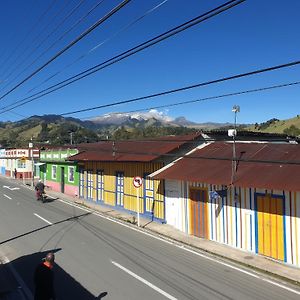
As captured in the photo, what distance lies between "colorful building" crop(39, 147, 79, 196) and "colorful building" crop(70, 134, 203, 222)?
2320 millimetres

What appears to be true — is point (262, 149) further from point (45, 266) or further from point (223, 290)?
point (45, 266)

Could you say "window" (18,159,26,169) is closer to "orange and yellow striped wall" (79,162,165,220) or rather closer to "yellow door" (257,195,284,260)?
"orange and yellow striped wall" (79,162,165,220)

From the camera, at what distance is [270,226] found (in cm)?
1512

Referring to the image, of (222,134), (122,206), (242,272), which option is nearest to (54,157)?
(122,206)

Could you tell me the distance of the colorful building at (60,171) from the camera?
3575 cm

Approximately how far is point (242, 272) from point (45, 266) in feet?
21.4

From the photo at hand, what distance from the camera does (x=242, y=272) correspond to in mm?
13328

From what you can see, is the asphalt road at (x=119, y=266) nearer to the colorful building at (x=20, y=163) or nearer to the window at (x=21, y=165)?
the colorful building at (x=20, y=163)

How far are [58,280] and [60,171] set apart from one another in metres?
27.3

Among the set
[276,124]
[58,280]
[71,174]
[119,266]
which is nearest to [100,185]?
[71,174]

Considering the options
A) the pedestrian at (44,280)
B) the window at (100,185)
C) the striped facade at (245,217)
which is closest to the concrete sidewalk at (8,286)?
the pedestrian at (44,280)

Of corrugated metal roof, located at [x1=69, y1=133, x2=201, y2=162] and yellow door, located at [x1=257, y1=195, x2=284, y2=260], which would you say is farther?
corrugated metal roof, located at [x1=69, y1=133, x2=201, y2=162]

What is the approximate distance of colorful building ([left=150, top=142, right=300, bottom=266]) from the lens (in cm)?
1444

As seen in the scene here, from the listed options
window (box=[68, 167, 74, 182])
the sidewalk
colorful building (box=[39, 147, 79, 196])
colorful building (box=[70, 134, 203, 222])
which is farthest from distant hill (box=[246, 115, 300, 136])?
the sidewalk
